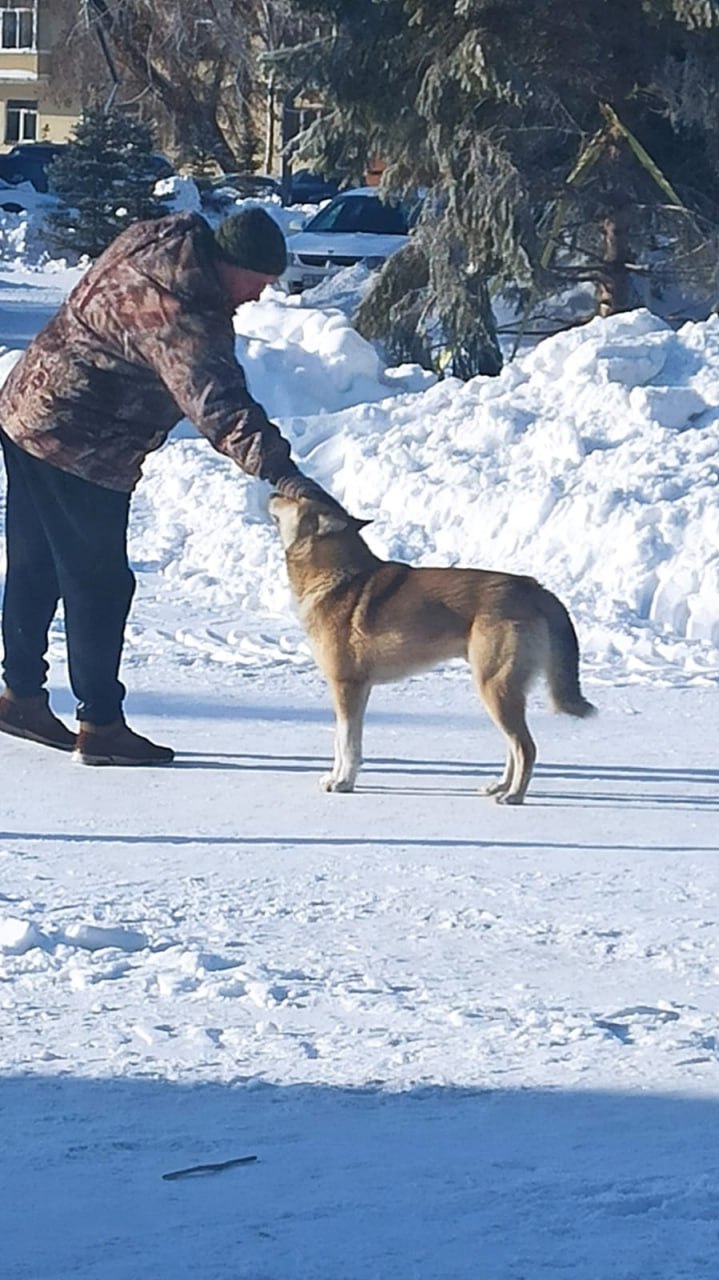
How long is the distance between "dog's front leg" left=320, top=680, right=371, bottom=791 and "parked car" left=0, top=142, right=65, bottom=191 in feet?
147

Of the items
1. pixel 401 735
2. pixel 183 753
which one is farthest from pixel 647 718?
pixel 183 753

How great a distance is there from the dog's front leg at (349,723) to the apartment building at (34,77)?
172 feet

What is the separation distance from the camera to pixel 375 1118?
167 inches

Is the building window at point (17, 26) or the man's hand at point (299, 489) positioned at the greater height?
the man's hand at point (299, 489)

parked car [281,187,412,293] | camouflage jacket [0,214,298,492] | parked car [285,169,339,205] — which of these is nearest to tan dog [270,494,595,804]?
camouflage jacket [0,214,298,492]

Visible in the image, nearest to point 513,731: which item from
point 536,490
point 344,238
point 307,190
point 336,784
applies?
point 336,784

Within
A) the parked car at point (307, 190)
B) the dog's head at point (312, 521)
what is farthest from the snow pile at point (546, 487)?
the parked car at point (307, 190)

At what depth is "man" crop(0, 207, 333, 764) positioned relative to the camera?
675 cm

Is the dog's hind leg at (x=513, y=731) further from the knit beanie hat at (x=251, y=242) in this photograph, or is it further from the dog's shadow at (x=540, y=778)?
the knit beanie hat at (x=251, y=242)

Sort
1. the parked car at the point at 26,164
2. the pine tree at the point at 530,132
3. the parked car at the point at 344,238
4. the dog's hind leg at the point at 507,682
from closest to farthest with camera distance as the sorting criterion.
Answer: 1. the dog's hind leg at the point at 507,682
2. the pine tree at the point at 530,132
3. the parked car at the point at 344,238
4. the parked car at the point at 26,164

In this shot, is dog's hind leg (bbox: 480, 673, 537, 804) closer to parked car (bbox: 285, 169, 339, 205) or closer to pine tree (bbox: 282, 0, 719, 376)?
pine tree (bbox: 282, 0, 719, 376)

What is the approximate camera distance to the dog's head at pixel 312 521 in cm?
694

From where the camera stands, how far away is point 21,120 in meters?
67.4

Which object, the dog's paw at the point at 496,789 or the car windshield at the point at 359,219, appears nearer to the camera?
the dog's paw at the point at 496,789
